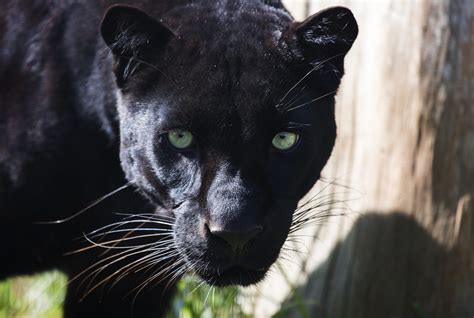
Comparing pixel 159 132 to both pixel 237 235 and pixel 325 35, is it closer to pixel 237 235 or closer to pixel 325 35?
pixel 237 235

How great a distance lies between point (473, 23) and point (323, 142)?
0.90m

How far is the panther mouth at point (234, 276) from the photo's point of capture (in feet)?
8.38

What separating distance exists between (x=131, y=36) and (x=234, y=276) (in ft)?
2.46

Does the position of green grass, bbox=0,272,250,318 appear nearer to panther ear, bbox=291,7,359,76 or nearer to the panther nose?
the panther nose

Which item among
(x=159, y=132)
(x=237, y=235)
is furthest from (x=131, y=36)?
(x=237, y=235)

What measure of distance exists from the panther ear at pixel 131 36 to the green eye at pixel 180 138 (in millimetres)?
247

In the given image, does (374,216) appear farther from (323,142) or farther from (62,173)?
(62,173)

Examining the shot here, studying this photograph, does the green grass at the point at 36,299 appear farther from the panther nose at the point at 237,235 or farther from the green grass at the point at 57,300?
the panther nose at the point at 237,235

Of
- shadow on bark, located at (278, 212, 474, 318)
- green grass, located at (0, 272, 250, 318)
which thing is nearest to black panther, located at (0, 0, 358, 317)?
green grass, located at (0, 272, 250, 318)

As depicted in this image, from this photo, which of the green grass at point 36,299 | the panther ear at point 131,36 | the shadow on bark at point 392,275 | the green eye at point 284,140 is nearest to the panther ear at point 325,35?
the green eye at point 284,140

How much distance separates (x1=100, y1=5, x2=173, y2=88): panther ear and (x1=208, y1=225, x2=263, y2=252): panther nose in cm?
59

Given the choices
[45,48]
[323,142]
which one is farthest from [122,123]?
[323,142]

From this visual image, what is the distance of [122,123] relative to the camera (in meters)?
2.79

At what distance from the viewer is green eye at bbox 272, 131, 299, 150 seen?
2.61 m
